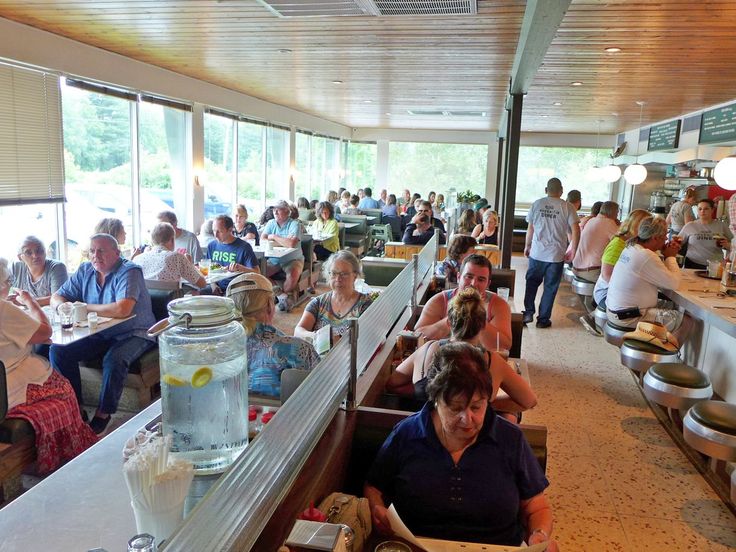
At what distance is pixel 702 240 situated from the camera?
23.3 feet

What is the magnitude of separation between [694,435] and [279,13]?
3616 millimetres

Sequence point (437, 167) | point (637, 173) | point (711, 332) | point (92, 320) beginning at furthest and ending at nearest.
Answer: point (437, 167) → point (637, 173) → point (711, 332) → point (92, 320)

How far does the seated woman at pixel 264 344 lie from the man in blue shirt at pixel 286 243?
4621mm

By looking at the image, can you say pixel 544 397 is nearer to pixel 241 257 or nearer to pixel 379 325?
pixel 379 325

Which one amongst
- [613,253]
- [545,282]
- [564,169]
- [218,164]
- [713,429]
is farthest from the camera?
[564,169]

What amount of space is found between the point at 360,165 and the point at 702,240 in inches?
466

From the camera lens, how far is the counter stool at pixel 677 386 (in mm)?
3545

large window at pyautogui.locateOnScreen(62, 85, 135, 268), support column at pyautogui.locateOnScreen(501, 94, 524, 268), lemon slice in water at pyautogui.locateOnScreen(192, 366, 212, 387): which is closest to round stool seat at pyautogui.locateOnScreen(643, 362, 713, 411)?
support column at pyautogui.locateOnScreen(501, 94, 524, 268)

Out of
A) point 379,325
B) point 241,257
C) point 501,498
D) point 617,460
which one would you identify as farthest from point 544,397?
point 241,257

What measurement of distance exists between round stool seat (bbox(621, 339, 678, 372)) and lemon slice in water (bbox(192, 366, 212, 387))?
11.9 feet

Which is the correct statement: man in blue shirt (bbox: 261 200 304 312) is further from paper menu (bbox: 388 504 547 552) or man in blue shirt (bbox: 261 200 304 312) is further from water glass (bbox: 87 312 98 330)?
paper menu (bbox: 388 504 547 552)

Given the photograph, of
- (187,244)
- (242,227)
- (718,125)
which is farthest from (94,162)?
(718,125)

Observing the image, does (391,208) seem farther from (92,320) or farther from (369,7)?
(92,320)

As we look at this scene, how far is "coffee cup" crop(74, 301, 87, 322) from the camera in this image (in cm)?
377
